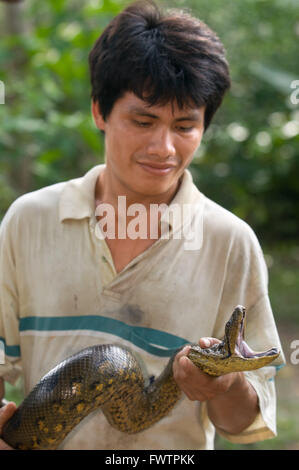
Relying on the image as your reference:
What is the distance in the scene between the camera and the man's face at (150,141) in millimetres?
1864

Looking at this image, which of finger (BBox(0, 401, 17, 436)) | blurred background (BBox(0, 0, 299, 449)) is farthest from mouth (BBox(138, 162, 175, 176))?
blurred background (BBox(0, 0, 299, 449))

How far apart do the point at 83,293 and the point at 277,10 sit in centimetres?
A: 555

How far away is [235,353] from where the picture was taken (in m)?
1.38

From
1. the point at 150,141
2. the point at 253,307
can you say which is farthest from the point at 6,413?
the point at 150,141

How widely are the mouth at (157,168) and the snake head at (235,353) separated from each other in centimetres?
65

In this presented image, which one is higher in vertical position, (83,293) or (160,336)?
(83,293)

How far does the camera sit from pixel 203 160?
7.38 meters

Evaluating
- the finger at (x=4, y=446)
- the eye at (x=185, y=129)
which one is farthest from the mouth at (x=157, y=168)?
the finger at (x=4, y=446)

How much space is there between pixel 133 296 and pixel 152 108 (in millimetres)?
650

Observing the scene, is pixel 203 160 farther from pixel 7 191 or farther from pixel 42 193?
pixel 42 193

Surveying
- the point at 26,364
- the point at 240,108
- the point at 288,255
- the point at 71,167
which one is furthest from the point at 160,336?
the point at 288,255

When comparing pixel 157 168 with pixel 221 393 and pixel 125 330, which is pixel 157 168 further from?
pixel 221 393

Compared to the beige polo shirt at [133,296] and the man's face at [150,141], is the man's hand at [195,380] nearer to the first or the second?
the beige polo shirt at [133,296]

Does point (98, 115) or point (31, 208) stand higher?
point (98, 115)
